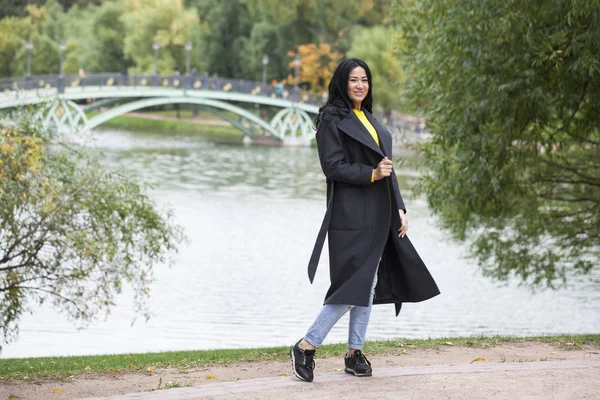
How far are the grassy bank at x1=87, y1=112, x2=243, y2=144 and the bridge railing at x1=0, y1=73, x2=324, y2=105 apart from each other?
11.3 ft

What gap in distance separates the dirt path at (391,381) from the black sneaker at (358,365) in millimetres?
40

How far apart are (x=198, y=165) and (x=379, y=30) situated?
15281mm

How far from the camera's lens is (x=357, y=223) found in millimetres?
4988


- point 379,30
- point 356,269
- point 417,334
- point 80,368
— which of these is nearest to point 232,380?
point 356,269

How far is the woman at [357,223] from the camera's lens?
4953 millimetres

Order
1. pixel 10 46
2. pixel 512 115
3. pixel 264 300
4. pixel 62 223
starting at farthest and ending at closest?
pixel 10 46, pixel 264 300, pixel 512 115, pixel 62 223

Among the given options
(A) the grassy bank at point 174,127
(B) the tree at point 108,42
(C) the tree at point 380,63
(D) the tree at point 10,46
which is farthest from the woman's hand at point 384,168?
(D) the tree at point 10,46

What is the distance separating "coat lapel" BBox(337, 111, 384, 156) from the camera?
4.98m

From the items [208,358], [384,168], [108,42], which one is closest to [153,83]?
[108,42]

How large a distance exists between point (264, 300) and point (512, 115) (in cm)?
551

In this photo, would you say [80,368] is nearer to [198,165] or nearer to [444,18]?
[444,18]

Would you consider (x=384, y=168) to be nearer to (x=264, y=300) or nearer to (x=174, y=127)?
(x=264, y=300)

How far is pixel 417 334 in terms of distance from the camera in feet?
44.1

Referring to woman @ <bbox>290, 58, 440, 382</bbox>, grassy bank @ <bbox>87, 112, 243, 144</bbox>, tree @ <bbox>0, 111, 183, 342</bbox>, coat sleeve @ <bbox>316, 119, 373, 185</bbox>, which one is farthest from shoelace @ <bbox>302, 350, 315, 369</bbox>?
grassy bank @ <bbox>87, 112, 243, 144</bbox>
